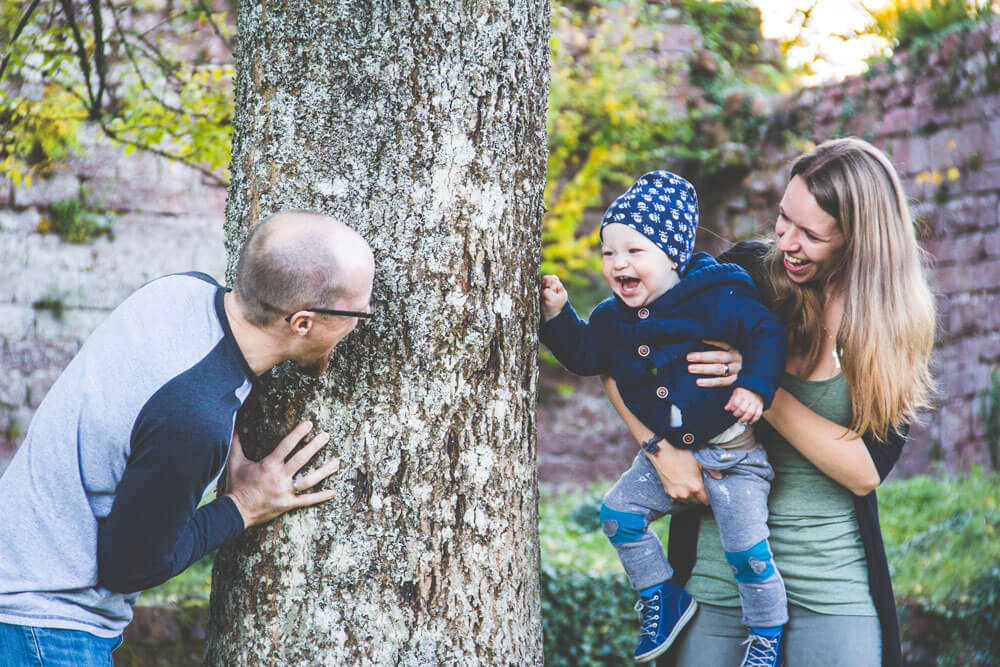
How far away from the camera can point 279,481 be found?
191 cm

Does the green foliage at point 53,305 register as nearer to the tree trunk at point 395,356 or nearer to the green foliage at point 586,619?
the green foliage at point 586,619

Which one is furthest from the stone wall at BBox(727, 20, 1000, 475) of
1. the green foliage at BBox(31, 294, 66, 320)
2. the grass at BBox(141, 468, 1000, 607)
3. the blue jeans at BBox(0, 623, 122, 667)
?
the green foliage at BBox(31, 294, 66, 320)

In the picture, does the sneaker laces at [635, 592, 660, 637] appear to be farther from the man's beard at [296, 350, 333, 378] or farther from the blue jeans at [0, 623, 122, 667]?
the blue jeans at [0, 623, 122, 667]

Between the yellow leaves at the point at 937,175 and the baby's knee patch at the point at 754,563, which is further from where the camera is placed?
the yellow leaves at the point at 937,175

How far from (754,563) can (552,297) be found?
83 cm

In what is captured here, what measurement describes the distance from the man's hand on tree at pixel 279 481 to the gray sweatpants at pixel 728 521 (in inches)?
34.3

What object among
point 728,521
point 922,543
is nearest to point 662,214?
point 728,521

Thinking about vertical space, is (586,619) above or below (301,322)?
below

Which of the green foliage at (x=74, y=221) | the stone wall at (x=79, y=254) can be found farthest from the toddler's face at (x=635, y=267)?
the green foliage at (x=74, y=221)

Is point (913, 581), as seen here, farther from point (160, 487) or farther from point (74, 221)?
point (74, 221)

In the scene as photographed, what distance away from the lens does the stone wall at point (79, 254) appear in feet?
21.8

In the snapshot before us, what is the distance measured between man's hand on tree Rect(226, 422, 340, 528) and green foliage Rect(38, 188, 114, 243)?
221 inches

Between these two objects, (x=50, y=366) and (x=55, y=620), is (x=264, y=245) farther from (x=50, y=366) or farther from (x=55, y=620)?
(x=50, y=366)

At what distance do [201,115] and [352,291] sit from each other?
117 inches
